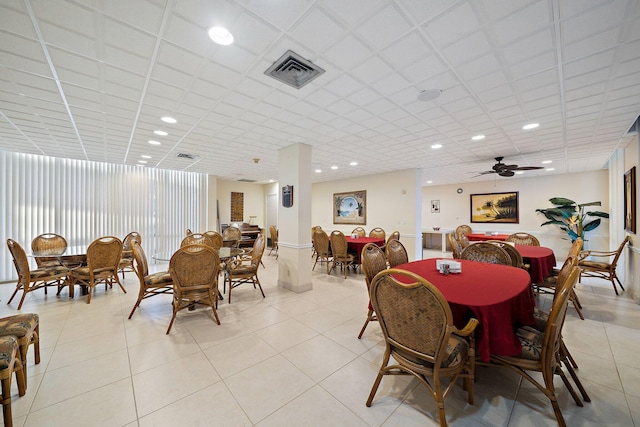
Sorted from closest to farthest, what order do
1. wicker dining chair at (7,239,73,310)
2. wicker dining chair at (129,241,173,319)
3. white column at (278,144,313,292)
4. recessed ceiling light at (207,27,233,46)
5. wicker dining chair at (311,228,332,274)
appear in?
recessed ceiling light at (207,27,233,46)
wicker dining chair at (129,241,173,319)
wicker dining chair at (7,239,73,310)
white column at (278,144,313,292)
wicker dining chair at (311,228,332,274)

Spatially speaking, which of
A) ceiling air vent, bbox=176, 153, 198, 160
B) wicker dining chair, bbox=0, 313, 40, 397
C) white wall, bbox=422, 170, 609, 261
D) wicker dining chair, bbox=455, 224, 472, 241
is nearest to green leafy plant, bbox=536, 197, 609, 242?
white wall, bbox=422, 170, 609, 261

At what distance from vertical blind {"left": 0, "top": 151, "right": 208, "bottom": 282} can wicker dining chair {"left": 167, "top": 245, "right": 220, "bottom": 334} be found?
512 cm

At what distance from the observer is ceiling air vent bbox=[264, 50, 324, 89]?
1.97 m

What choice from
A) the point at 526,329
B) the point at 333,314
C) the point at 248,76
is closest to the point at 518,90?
the point at 526,329

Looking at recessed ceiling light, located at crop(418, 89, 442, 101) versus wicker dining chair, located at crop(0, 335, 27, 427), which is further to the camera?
recessed ceiling light, located at crop(418, 89, 442, 101)

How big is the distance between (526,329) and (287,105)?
3068 mm

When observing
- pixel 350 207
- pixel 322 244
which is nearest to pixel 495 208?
pixel 350 207

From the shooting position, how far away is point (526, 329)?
1796 mm

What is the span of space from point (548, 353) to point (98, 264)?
17.5ft

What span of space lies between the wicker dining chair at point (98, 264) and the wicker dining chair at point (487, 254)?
211 inches

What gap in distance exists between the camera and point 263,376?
6.47 feet

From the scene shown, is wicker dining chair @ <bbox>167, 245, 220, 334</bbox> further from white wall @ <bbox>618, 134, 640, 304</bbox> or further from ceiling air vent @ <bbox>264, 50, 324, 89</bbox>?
white wall @ <bbox>618, 134, 640, 304</bbox>

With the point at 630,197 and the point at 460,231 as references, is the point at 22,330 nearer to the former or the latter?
the point at 460,231

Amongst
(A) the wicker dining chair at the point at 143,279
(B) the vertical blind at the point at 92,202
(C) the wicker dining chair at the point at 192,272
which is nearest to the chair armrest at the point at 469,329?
(C) the wicker dining chair at the point at 192,272
